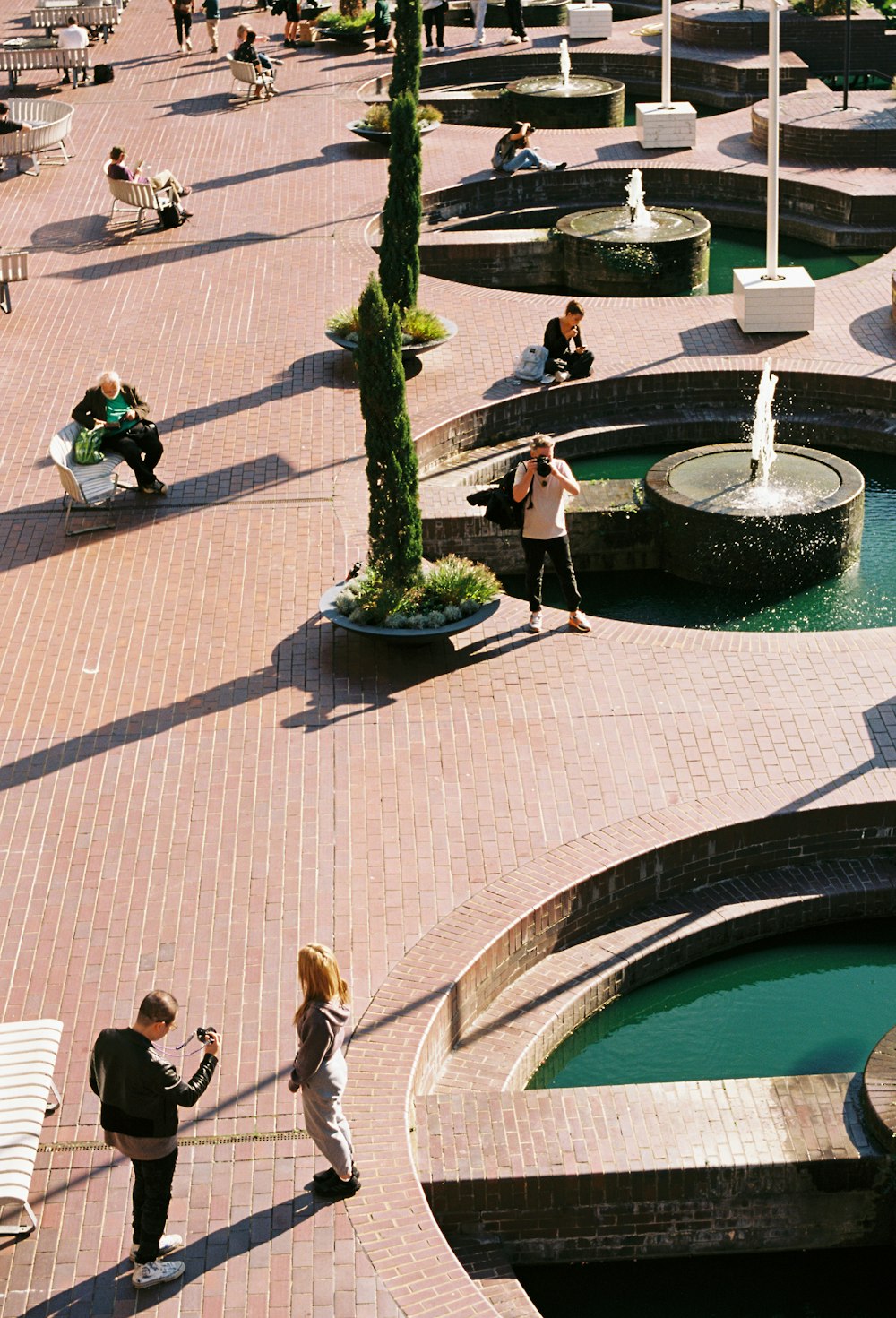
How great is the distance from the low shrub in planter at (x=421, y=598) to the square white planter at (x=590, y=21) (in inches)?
909

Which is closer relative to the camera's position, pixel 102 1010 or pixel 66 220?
pixel 102 1010

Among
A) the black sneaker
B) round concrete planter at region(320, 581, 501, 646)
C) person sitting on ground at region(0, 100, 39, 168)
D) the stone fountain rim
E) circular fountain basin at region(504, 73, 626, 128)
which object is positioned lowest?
the black sneaker

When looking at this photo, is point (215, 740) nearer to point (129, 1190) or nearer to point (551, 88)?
point (129, 1190)

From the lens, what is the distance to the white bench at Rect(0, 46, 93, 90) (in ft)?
102

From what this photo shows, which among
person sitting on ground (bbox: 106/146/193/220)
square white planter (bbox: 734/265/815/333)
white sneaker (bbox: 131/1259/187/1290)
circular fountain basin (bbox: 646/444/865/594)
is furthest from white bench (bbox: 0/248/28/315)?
white sneaker (bbox: 131/1259/187/1290)

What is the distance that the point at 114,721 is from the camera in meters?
12.4

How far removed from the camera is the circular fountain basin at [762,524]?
1481cm

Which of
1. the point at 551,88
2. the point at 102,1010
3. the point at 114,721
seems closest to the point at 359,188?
the point at 551,88

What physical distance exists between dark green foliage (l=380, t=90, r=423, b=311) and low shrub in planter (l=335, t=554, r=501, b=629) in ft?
17.8

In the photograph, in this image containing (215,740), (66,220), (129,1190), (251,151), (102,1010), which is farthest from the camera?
(251,151)

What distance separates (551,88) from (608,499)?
15.9 metres

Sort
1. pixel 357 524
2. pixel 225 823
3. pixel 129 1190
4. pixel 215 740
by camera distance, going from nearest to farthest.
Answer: pixel 129 1190
pixel 225 823
pixel 215 740
pixel 357 524

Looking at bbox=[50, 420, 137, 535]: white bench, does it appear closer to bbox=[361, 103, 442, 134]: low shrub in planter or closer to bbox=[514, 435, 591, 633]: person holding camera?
bbox=[514, 435, 591, 633]: person holding camera

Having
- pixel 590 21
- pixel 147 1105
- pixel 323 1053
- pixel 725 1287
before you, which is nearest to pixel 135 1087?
pixel 147 1105
